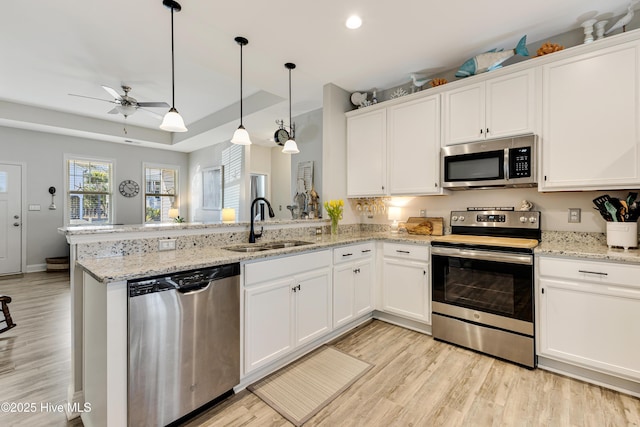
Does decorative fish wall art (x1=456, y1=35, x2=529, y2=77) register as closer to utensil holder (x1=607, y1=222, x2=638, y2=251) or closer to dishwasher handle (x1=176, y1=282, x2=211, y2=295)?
utensil holder (x1=607, y1=222, x2=638, y2=251)

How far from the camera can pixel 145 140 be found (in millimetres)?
6398

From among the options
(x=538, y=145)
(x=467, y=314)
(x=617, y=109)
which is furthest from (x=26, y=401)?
(x=617, y=109)

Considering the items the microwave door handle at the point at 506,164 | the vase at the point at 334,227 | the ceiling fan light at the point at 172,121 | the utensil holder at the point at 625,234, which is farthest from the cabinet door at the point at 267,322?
the utensil holder at the point at 625,234

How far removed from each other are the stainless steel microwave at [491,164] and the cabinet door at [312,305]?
156 cm

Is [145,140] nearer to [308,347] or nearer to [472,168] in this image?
[308,347]

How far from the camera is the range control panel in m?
2.60

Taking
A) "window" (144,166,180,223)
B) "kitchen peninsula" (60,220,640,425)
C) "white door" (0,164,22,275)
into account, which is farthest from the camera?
"window" (144,166,180,223)

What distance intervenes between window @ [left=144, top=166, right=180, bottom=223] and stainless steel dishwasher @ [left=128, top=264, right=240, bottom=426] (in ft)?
20.6

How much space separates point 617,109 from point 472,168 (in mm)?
1004

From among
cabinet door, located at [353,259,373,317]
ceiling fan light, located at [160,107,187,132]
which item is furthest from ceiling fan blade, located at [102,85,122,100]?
cabinet door, located at [353,259,373,317]

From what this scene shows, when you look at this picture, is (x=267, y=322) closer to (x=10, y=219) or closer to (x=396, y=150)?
(x=396, y=150)

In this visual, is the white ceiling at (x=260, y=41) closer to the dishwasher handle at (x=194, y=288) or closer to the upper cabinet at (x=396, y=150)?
the upper cabinet at (x=396, y=150)

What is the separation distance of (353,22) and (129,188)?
260 inches

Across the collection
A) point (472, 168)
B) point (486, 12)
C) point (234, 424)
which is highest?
point (486, 12)
